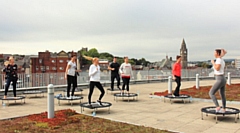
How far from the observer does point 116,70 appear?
1398 centimetres

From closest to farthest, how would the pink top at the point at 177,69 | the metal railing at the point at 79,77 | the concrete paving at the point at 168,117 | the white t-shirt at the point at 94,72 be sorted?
the concrete paving at the point at 168,117 < the white t-shirt at the point at 94,72 < the pink top at the point at 177,69 < the metal railing at the point at 79,77

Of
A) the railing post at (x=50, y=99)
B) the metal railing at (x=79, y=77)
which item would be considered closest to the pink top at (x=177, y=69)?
the railing post at (x=50, y=99)

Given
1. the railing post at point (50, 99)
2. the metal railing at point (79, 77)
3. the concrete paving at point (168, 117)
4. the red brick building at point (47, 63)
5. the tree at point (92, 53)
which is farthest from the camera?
the tree at point (92, 53)

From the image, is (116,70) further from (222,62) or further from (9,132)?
(9,132)

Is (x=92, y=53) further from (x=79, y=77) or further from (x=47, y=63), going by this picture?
(x=79, y=77)

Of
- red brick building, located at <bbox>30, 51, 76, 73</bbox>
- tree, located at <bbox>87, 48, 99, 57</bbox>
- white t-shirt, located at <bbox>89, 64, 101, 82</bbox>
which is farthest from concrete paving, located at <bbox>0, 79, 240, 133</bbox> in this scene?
tree, located at <bbox>87, 48, 99, 57</bbox>

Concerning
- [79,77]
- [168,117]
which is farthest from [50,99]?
[79,77]

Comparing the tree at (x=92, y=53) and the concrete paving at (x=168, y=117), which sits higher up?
the tree at (x=92, y=53)

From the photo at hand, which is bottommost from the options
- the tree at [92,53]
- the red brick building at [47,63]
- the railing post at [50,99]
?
the railing post at [50,99]

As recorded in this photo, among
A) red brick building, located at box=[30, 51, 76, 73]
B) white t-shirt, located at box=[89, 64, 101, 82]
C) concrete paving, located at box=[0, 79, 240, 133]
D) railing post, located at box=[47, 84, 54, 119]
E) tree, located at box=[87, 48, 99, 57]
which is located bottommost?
concrete paving, located at box=[0, 79, 240, 133]

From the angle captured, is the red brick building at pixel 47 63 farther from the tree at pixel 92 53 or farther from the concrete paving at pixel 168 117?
the tree at pixel 92 53

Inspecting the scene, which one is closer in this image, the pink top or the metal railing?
the pink top

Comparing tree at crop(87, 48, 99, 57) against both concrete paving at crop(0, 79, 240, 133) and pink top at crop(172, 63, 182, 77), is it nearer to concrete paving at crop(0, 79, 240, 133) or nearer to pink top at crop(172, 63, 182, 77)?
pink top at crop(172, 63, 182, 77)

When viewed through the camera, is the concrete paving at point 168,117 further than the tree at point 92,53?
No
